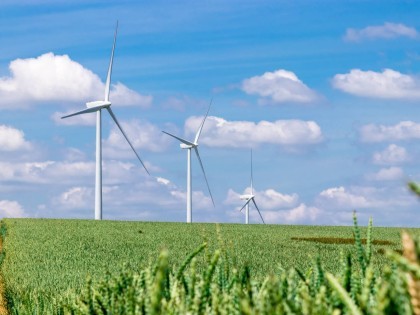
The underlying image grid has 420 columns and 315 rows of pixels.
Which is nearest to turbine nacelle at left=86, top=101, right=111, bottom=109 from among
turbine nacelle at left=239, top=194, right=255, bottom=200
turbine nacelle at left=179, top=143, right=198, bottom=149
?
turbine nacelle at left=179, top=143, right=198, bottom=149

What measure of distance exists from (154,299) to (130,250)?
22599 mm

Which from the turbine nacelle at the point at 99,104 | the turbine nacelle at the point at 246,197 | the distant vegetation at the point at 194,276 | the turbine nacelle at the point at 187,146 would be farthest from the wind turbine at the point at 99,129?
the distant vegetation at the point at 194,276

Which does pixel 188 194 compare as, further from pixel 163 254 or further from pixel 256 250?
pixel 163 254

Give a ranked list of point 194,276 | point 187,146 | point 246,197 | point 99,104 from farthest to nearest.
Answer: point 246,197 < point 187,146 < point 99,104 < point 194,276

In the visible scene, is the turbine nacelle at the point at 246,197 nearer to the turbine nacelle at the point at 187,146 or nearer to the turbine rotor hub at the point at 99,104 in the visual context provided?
the turbine nacelle at the point at 187,146

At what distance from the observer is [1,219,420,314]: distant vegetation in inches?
92.6

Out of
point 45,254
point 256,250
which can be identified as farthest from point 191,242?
point 45,254

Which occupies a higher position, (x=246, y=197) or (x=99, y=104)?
(x=99, y=104)

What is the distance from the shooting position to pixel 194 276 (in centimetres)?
297

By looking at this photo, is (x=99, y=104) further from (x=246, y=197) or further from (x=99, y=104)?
(x=246, y=197)

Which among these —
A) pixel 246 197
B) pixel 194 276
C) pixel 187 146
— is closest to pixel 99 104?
pixel 187 146

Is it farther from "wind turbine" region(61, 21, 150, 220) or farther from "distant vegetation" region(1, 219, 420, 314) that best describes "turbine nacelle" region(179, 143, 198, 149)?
"distant vegetation" region(1, 219, 420, 314)

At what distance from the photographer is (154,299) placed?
1.85 metres

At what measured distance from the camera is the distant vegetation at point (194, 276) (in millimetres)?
2352
